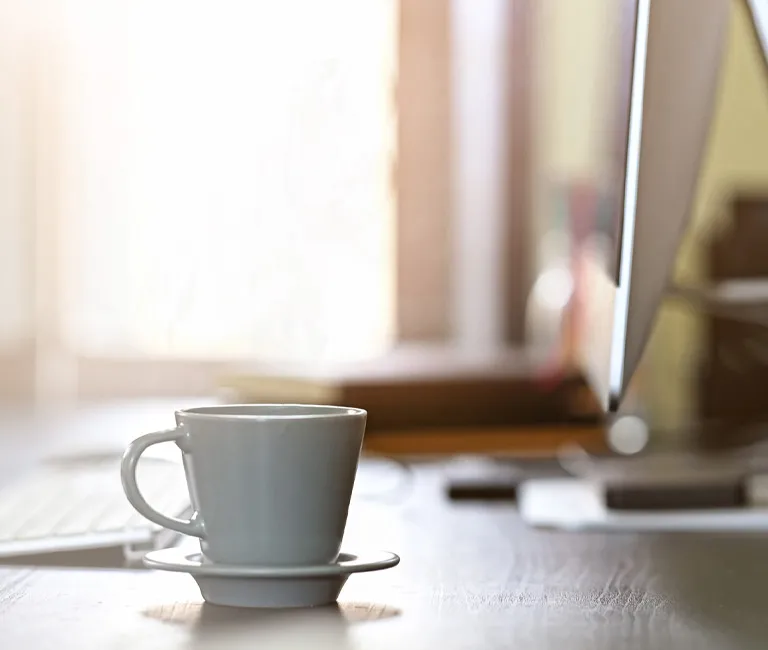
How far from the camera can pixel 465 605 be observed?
537 millimetres

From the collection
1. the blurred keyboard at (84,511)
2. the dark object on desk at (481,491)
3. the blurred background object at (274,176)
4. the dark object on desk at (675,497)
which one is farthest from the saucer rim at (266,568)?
the blurred background object at (274,176)

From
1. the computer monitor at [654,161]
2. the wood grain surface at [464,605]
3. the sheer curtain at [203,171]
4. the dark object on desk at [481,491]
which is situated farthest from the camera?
the sheer curtain at [203,171]

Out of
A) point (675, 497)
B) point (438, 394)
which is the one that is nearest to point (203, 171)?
point (438, 394)

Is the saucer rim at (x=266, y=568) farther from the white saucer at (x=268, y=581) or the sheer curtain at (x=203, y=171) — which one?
the sheer curtain at (x=203, y=171)

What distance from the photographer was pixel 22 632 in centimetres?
47

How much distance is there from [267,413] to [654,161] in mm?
236

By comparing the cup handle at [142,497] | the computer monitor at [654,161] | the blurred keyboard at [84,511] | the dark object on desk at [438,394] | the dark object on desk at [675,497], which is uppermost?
the computer monitor at [654,161]

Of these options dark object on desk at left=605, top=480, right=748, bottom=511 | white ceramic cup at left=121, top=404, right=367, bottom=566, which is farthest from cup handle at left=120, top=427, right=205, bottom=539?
dark object on desk at left=605, top=480, right=748, bottom=511

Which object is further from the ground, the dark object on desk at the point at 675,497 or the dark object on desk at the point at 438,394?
the dark object on desk at the point at 675,497

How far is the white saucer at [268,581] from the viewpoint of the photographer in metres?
0.49

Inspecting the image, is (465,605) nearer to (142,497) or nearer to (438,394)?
(142,497)

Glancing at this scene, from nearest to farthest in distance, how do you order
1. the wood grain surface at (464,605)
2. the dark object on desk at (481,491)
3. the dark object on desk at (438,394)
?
the wood grain surface at (464,605) → the dark object on desk at (481,491) → the dark object on desk at (438,394)

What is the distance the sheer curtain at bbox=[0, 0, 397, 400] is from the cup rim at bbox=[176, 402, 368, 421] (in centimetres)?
258

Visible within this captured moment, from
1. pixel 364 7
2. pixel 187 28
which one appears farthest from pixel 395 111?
pixel 187 28
